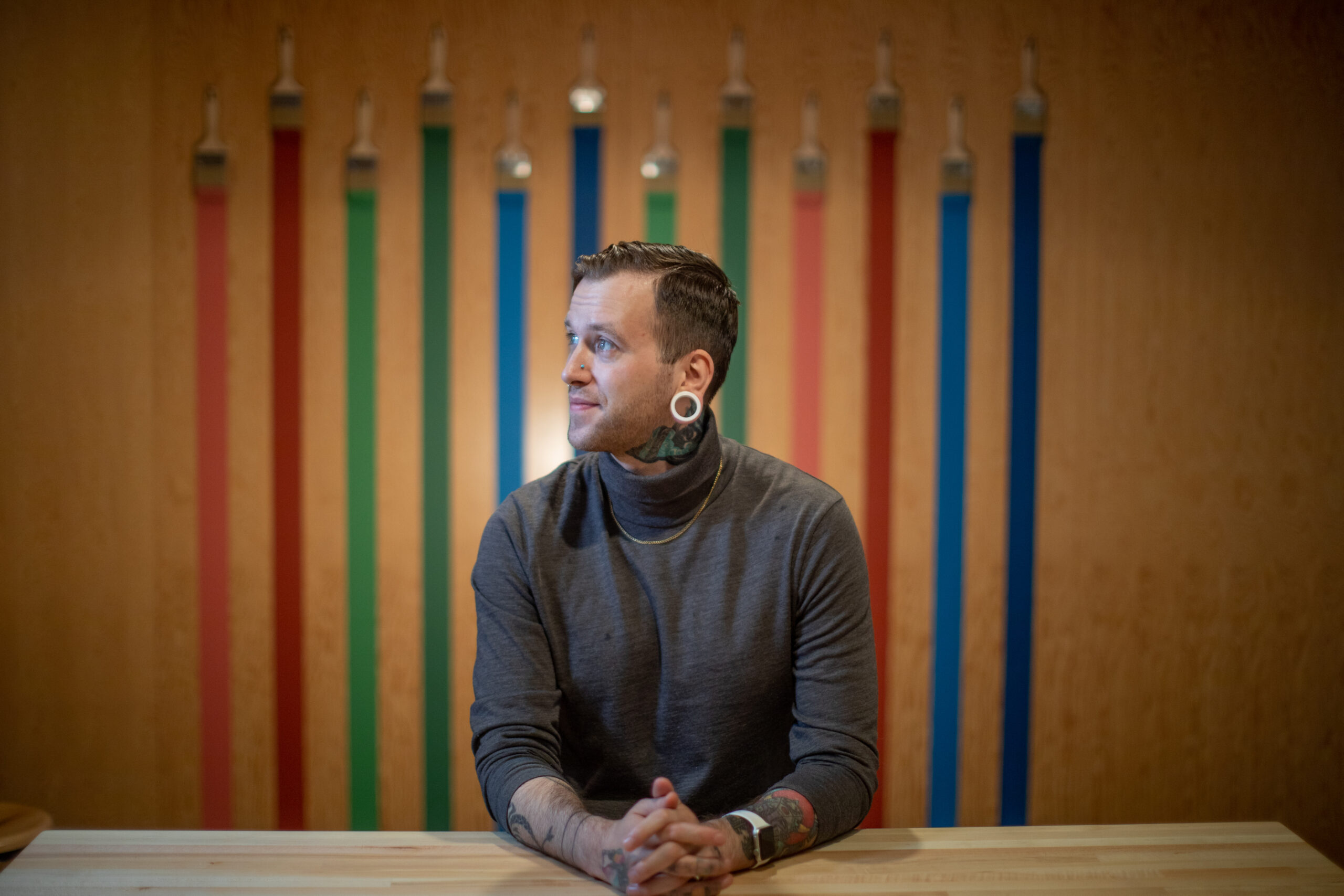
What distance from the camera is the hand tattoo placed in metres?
1.00

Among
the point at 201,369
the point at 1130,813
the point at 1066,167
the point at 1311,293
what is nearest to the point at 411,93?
the point at 201,369

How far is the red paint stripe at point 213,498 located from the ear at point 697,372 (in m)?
1.54

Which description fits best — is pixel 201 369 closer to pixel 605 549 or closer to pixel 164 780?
A: pixel 164 780

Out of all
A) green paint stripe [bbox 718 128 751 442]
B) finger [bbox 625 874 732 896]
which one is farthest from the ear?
green paint stripe [bbox 718 128 751 442]

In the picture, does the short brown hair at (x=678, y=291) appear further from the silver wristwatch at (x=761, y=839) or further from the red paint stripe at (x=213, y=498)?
the red paint stripe at (x=213, y=498)

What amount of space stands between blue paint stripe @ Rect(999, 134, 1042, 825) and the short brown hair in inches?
50.3

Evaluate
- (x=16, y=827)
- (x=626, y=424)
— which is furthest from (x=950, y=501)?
(x=16, y=827)

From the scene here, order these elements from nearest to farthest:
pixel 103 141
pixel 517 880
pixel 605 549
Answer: pixel 517 880 → pixel 605 549 → pixel 103 141

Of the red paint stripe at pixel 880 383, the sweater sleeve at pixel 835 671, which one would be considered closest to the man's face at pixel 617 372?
the sweater sleeve at pixel 835 671

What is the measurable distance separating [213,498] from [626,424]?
157 centimetres

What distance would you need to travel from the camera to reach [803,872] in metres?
1.06

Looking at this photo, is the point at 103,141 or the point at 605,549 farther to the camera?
the point at 103,141

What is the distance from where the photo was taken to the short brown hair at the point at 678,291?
1.43m

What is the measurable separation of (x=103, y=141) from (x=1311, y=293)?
3.24 m
